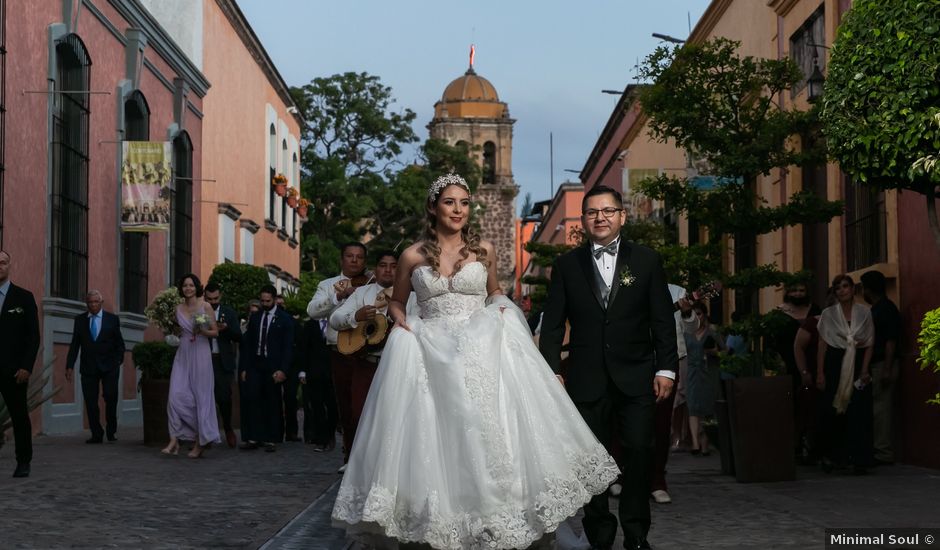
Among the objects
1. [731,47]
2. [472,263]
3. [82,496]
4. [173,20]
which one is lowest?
[82,496]

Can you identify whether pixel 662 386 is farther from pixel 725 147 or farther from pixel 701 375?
pixel 701 375

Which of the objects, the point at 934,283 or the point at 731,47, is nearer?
the point at 934,283

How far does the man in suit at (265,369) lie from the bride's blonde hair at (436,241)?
30.5 feet

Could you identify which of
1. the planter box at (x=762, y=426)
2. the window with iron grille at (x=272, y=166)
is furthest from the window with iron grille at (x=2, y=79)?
the window with iron grille at (x=272, y=166)

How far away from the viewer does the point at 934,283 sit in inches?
510

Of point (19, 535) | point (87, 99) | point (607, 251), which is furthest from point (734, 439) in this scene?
point (87, 99)

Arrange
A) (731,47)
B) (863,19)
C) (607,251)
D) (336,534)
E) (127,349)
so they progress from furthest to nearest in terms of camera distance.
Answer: (127,349) < (731,47) < (863,19) < (336,534) < (607,251)

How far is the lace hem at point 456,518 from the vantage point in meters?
6.32

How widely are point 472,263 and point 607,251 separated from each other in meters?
0.97

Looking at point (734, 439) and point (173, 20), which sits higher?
point (173, 20)

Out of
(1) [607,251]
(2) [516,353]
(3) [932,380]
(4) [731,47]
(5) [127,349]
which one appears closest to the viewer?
(2) [516,353]

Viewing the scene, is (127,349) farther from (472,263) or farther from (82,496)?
(472,263)

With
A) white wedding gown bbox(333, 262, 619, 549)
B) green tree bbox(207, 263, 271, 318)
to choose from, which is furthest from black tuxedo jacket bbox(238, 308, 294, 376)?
green tree bbox(207, 263, 271, 318)

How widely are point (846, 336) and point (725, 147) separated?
2306 mm
